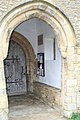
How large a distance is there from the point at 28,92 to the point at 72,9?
525 centimetres

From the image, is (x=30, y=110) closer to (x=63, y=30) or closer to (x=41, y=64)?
(x=41, y=64)

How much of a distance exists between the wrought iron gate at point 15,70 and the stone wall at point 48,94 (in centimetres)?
105

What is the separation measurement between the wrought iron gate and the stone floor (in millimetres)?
1019

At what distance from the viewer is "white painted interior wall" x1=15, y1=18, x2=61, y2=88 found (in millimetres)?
8312

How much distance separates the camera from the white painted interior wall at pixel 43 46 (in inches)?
327

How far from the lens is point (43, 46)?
A: 378 inches

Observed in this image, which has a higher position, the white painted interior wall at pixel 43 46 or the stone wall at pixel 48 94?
the white painted interior wall at pixel 43 46

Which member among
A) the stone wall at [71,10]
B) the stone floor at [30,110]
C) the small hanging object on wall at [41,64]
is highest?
the stone wall at [71,10]

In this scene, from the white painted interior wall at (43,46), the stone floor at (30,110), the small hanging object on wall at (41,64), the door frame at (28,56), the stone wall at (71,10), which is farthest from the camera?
the door frame at (28,56)

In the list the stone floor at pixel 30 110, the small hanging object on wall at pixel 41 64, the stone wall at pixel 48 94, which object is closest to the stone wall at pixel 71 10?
the stone wall at pixel 48 94

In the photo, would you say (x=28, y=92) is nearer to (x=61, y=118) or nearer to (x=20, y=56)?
(x=20, y=56)

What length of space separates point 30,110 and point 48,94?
3.03ft

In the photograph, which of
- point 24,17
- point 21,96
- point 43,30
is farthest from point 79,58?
point 21,96

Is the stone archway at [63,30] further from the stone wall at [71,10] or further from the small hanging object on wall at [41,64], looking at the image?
the small hanging object on wall at [41,64]
